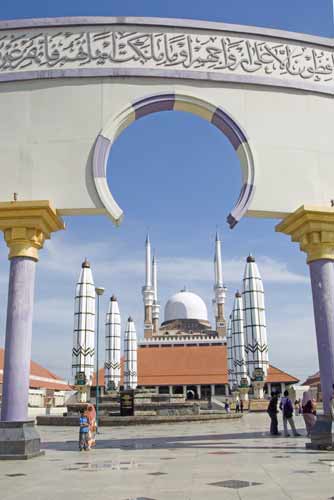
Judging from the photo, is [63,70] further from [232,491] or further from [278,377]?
[278,377]

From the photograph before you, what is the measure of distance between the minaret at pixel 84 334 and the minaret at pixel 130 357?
28.2ft

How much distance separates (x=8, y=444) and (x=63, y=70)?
684 cm

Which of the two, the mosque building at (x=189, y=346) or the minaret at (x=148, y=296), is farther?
the minaret at (x=148, y=296)

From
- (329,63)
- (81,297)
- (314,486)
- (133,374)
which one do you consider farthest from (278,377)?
(314,486)

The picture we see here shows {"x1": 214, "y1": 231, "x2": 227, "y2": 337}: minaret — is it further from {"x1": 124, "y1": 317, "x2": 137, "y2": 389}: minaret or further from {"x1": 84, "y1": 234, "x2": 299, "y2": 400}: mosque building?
{"x1": 124, "y1": 317, "x2": 137, "y2": 389}: minaret

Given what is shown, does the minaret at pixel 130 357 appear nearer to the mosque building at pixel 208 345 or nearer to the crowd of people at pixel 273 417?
the mosque building at pixel 208 345

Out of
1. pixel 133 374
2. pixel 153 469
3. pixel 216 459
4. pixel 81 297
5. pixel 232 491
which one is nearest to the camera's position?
pixel 232 491

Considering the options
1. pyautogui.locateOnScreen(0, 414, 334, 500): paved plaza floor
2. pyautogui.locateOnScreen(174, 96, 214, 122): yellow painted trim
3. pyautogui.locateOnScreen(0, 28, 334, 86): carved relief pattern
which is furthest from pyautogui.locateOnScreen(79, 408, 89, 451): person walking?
pyautogui.locateOnScreen(0, 28, 334, 86): carved relief pattern

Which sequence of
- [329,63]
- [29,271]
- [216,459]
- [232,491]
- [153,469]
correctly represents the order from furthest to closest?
[329,63] < [29,271] < [216,459] < [153,469] < [232,491]

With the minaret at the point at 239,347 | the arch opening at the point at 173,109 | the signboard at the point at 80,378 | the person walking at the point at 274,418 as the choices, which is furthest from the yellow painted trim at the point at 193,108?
the minaret at the point at 239,347

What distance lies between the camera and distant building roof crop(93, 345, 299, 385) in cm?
4081

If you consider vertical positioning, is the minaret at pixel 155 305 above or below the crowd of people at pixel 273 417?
above

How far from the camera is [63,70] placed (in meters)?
9.63

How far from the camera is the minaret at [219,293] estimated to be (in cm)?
5322
